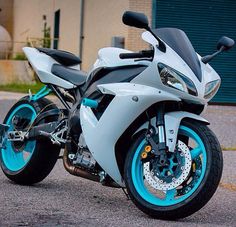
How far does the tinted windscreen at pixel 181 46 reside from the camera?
604cm

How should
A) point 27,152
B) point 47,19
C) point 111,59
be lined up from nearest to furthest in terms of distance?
point 111,59 < point 27,152 < point 47,19

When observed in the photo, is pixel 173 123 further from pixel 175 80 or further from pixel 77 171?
pixel 77 171

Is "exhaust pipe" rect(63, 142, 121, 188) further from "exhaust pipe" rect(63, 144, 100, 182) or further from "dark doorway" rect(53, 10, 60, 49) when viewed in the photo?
"dark doorway" rect(53, 10, 60, 49)

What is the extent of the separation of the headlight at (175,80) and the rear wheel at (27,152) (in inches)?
65.4

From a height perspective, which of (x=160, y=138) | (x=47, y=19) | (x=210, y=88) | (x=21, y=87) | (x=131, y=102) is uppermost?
(x=210, y=88)

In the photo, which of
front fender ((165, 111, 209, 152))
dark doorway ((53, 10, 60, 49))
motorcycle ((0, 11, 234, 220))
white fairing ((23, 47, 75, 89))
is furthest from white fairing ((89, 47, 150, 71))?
dark doorway ((53, 10, 60, 49))

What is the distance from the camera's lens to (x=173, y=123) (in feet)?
19.8

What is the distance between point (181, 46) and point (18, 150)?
217cm

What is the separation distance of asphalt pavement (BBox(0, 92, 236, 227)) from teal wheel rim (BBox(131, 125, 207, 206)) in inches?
6.6

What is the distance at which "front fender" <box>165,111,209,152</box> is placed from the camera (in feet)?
19.7

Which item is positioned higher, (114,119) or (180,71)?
(180,71)

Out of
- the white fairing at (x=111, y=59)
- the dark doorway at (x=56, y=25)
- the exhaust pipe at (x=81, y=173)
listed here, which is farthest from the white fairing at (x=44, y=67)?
the dark doorway at (x=56, y=25)

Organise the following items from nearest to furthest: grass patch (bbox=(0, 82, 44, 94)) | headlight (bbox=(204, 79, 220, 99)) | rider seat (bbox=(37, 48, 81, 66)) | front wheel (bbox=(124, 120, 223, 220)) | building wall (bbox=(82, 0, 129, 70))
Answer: front wheel (bbox=(124, 120, 223, 220)) < headlight (bbox=(204, 79, 220, 99)) < rider seat (bbox=(37, 48, 81, 66)) < grass patch (bbox=(0, 82, 44, 94)) < building wall (bbox=(82, 0, 129, 70))

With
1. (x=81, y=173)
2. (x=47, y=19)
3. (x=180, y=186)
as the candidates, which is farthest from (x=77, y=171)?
(x=47, y=19)
